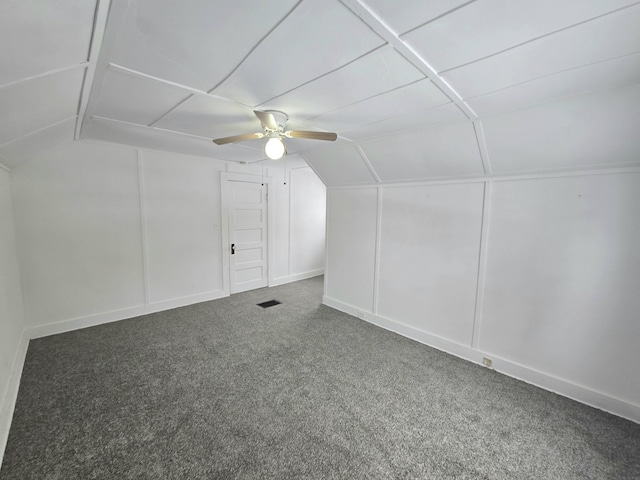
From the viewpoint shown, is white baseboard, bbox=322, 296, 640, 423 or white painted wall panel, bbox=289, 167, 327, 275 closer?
white baseboard, bbox=322, 296, 640, 423

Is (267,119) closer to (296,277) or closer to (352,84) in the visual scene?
(352,84)

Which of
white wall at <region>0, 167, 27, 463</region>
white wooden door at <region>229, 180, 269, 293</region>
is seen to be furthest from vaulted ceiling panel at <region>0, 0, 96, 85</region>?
white wooden door at <region>229, 180, 269, 293</region>

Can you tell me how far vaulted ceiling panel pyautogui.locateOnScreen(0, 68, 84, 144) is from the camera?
1.36 metres

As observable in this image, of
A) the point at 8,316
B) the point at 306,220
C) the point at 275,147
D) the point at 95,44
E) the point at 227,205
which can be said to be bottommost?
the point at 8,316

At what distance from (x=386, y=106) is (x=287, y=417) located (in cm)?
246

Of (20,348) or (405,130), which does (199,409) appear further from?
(405,130)

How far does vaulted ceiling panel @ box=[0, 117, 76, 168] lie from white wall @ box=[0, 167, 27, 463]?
21cm

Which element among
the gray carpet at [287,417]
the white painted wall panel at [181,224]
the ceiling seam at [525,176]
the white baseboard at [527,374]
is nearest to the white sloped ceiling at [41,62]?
the white painted wall panel at [181,224]

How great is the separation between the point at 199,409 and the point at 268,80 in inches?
94.9

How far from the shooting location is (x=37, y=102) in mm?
1583

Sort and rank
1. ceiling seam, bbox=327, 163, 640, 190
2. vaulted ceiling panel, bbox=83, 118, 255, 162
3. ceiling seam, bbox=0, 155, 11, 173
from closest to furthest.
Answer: ceiling seam, bbox=327, 163, 640, 190
ceiling seam, bbox=0, 155, 11, 173
vaulted ceiling panel, bbox=83, 118, 255, 162

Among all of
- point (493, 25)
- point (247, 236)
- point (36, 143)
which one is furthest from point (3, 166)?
point (493, 25)

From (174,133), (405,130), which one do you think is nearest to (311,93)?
(405,130)

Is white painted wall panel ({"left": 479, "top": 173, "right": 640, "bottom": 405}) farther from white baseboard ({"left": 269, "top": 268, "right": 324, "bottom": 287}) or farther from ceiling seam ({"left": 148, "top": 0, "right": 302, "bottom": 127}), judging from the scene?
white baseboard ({"left": 269, "top": 268, "right": 324, "bottom": 287})
